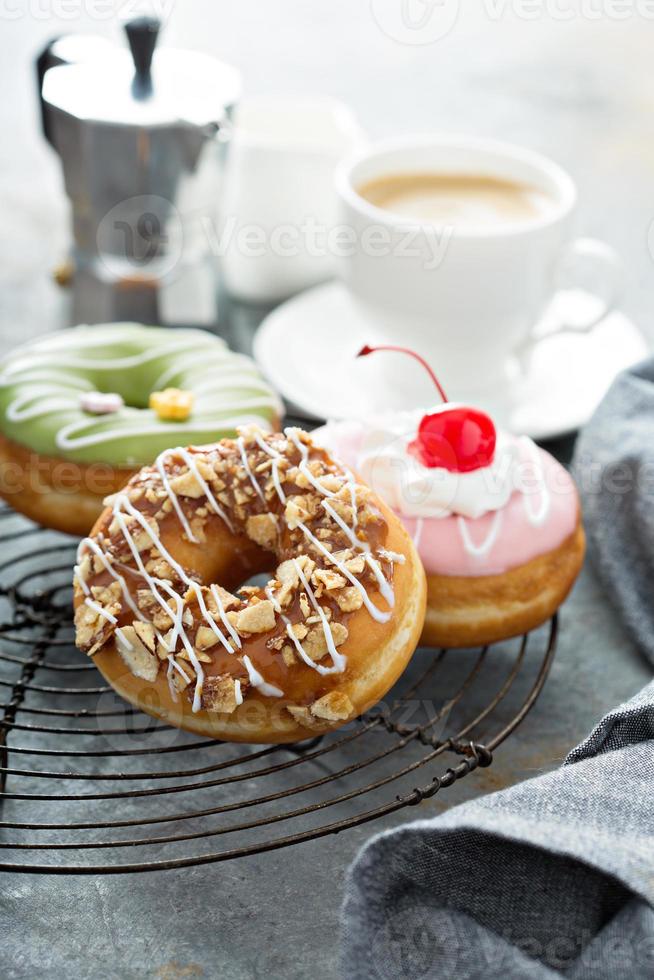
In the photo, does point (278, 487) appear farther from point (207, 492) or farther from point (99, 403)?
point (99, 403)

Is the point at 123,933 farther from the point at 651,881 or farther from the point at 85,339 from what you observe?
the point at 85,339

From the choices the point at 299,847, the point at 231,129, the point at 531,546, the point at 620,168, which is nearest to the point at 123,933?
the point at 299,847

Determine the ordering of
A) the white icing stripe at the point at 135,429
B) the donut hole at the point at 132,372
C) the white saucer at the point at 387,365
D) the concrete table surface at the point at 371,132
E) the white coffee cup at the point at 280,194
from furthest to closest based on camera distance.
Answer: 1. the white coffee cup at the point at 280,194
2. the white saucer at the point at 387,365
3. the donut hole at the point at 132,372
4. the white icing stripe at the point at 135,429
5. the concrete table surface at the point at 371,132

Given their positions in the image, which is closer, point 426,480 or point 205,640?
point 205,640

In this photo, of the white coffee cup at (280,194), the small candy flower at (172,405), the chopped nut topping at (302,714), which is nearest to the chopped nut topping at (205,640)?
the chopped nut topping at (302,714)

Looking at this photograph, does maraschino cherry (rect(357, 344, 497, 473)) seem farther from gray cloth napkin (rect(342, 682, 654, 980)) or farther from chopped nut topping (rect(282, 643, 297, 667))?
gray cloth napkin (rect(342, 682, 654, 980))

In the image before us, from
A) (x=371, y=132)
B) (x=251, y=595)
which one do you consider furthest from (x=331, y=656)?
(x=371, y=132)

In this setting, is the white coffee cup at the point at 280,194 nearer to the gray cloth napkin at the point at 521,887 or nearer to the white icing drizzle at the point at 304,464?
the white icing drizzle at the point at 304,464
